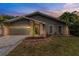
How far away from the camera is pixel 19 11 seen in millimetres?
9930

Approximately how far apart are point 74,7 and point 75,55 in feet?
3.47

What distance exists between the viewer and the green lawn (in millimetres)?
9789

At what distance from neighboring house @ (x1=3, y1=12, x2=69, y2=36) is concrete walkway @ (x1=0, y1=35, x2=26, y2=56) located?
5.0 inches

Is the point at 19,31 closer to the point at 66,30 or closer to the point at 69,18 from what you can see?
the point at 66,30

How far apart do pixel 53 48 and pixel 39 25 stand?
0.62 meters

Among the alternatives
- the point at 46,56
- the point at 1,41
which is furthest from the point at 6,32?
the point at 46,56

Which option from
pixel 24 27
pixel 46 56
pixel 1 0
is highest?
pixel 1 0

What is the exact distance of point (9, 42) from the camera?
10.0 metres

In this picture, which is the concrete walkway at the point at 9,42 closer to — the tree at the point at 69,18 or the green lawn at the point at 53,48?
the green lawn at the point at 53,48

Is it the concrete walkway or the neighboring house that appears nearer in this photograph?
the concrete walkway

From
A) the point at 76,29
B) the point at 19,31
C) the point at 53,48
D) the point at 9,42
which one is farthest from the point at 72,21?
the point at 9,42

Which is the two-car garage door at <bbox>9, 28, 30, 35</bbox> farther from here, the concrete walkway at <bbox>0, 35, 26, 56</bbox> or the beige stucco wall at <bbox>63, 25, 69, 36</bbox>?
the beige stucco wall at <bbox>63, 25, 69, 36</bbox>

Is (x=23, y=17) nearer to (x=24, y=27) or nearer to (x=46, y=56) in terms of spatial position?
(x=24, y=27)

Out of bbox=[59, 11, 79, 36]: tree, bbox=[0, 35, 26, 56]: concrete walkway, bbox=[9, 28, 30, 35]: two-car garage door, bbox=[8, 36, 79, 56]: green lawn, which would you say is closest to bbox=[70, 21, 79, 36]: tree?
bbox=[59, 11, 79, 36]: tree
